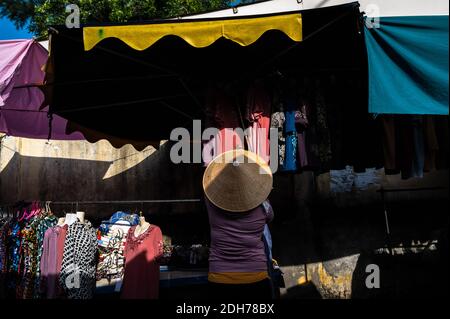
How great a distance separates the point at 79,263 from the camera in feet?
17.3

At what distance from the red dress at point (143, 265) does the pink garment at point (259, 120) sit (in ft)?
6.87

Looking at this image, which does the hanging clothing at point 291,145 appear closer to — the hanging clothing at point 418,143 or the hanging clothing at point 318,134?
the hanging clothing at point 318,134

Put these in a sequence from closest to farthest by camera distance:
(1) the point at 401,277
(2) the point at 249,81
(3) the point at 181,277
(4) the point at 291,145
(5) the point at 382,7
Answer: (4) the point at 291,145
(2) the point at 249,81
(3) the point at 181,277
(5) the point at 382,7
(1) the point at 401,277

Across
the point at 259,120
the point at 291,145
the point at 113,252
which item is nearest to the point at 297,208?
the point at 291,145

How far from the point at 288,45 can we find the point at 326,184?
2.75m

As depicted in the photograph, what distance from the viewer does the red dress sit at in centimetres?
508

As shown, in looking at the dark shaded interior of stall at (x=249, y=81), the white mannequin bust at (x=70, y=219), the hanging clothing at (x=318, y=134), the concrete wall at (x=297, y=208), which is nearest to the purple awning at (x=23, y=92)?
the dark shaded interior of stall at (x=249, y=81)

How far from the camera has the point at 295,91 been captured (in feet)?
13.5

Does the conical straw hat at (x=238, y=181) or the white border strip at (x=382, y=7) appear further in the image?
the white border strip at (x=382, y=7)

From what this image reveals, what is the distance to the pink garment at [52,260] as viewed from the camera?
17.1ft

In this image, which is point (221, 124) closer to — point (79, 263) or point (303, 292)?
point (79, 263)

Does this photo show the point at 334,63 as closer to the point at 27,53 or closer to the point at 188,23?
the point at 188,23

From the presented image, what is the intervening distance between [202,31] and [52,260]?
3.69 metres

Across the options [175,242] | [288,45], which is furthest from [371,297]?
[288,45]
